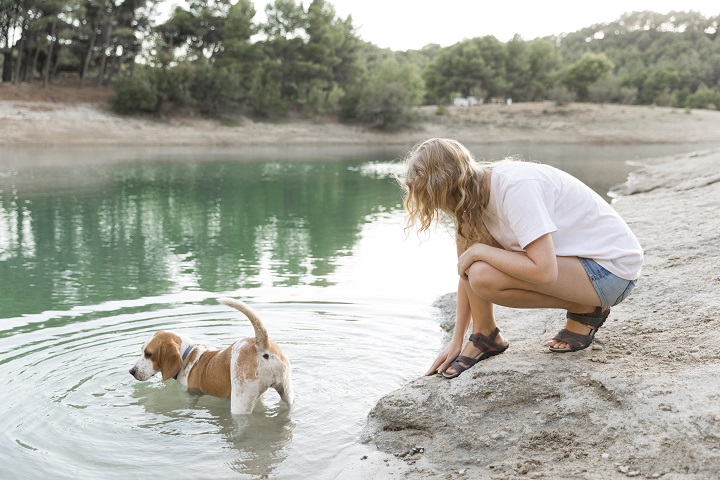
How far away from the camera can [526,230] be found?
3971 millimetres

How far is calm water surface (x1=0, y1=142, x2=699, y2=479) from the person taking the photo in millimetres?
5004

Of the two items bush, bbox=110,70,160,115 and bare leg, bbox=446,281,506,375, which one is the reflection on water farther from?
bush, bbox=110,70,160,115

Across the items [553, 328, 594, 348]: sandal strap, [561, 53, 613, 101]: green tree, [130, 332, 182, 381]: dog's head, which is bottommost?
[130, 332, 182, 381]: dog's head

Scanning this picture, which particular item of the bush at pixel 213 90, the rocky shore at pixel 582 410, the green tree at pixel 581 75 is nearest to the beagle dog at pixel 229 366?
the rocky shore at pixel 582 410

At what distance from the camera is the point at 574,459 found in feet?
12.3

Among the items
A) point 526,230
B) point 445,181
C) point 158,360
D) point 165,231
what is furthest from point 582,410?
point 165,231

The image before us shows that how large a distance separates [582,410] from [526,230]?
1.06m

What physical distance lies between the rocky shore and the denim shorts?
1.42 feet

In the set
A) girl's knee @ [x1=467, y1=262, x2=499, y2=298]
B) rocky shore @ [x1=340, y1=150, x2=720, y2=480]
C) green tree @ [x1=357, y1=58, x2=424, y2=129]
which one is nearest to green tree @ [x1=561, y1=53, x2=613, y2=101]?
green tree @ [x1=357, y1=58, x2=424, y2=129]

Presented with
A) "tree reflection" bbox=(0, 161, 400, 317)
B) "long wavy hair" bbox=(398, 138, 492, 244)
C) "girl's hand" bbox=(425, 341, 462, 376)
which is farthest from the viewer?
"tree reflection" bbox=(0, 161, 400, 317)

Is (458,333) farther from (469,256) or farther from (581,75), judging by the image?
(581,75)

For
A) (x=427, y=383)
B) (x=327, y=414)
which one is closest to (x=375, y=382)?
(x=327, y=414)

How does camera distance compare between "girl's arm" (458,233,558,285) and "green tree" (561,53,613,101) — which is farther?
"green tree" (561,53,613,101)

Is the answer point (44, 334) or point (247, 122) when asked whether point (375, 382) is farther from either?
point (247, 122)
